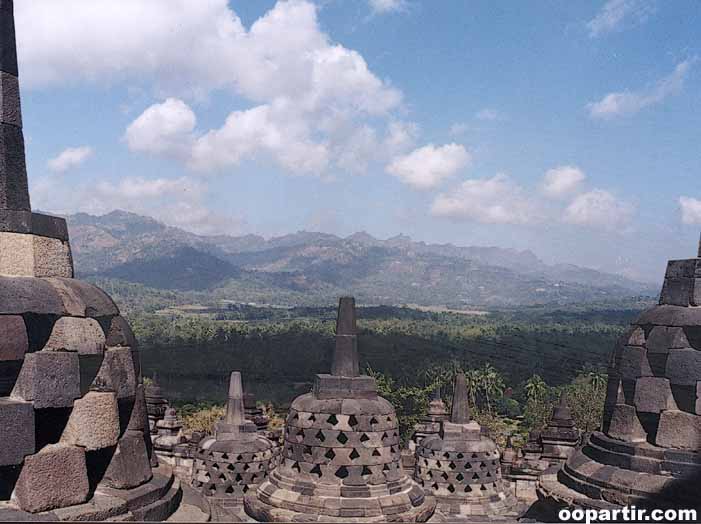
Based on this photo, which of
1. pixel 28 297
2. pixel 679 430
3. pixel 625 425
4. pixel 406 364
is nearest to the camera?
pixel 28 297

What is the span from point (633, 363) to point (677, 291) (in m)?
1.03

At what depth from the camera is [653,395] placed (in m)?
8.59

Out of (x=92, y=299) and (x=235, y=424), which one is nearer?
(x=92, y=299)

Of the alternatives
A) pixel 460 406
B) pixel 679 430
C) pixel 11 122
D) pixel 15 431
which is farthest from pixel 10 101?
pixel 460 406

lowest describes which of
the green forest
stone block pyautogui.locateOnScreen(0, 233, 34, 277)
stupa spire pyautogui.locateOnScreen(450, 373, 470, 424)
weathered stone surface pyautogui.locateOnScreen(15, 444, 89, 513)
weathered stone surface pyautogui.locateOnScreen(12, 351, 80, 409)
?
the green forest

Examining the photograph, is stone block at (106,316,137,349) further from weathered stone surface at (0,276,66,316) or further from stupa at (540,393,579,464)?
stupa at (540,393,579,464)

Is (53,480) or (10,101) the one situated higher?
(10,101)

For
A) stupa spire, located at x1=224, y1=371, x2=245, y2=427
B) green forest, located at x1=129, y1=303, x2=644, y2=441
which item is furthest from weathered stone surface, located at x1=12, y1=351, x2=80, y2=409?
green forest, located at x1=129, y1=303, x2=644, y2=441

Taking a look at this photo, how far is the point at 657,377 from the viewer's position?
8.62 m

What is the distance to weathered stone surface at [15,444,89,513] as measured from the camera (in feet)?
16.1

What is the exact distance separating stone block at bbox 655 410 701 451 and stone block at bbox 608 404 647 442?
0.86 feet

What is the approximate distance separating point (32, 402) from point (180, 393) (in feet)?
239

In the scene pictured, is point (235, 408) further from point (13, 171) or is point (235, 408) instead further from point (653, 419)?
point (13, 171)

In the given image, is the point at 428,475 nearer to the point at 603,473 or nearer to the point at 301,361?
the point at 603,473
